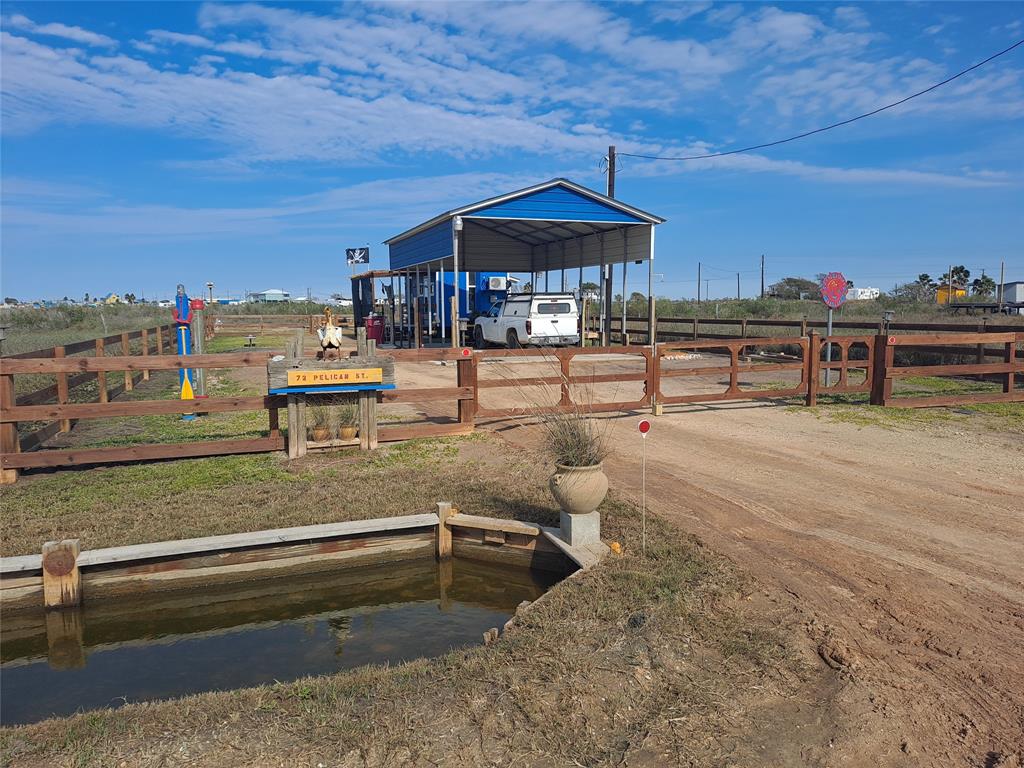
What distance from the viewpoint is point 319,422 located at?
9492 mm

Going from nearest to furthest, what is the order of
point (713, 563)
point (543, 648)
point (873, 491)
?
1. point (543, 648)
2. point (713, 563)
3. point (873, 491)

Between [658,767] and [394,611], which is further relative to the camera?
[394,611]

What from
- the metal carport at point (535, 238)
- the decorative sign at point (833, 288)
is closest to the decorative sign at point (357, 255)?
the metal carport at point (535, 238)

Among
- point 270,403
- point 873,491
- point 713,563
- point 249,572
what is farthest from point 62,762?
point 873,491

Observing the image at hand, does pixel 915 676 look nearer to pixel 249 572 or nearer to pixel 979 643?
pixel 979 643

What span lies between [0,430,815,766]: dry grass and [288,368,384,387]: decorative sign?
4.96 meters

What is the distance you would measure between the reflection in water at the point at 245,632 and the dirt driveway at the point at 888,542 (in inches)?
79.0

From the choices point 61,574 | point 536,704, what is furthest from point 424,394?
point 536,704

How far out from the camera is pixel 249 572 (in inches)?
240

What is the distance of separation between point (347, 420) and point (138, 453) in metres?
2.41

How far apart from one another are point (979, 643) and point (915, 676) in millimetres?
643

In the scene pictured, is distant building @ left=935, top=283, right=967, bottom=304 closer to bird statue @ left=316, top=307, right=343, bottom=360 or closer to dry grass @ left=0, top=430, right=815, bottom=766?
bird statue @ left=316, top=307, right=343, bottom=360

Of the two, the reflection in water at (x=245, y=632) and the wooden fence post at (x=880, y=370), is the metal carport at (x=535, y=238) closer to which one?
the wooden fence post at (x=880, y=370)

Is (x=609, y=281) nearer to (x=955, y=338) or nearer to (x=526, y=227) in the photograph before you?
(x=526, y=227)
